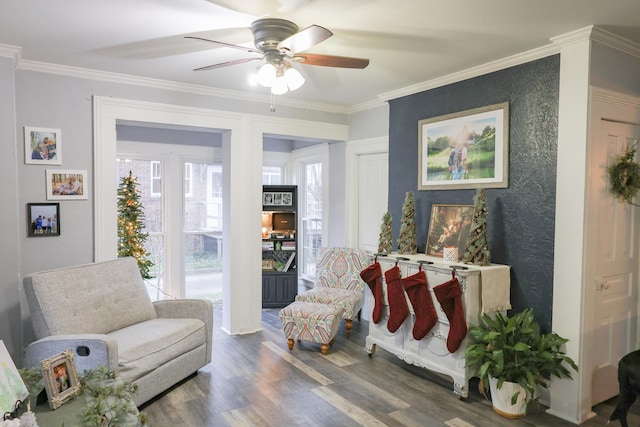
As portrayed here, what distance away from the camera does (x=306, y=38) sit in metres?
2.33

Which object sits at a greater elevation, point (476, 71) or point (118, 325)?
point (476, 71)

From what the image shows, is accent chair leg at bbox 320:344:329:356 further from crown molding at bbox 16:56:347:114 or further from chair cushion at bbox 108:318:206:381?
crown molding at bbox 16:56:347:114

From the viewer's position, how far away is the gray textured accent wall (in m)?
3.14

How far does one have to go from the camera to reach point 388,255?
4043 millimetres

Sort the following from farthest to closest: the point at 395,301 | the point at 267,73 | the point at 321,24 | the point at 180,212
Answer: the point at 180,212
the point at 395,301
the point at 321,24
the point at 267,73

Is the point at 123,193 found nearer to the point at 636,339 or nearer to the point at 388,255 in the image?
the point at 388,255

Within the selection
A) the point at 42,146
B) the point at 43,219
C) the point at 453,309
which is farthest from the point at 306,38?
the point at 43,219

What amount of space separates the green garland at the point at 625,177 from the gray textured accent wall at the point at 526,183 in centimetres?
40

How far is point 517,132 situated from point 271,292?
3665 mm

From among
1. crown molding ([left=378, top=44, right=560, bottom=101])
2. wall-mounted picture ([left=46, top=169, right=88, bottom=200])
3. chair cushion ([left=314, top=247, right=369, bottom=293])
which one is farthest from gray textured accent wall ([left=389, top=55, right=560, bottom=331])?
wall-mounted picture ([left=46, top=169, right=88, bottom=200])

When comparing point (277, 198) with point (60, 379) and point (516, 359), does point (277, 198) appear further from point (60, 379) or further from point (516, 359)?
point (60, 379)

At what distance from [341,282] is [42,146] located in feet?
10.3

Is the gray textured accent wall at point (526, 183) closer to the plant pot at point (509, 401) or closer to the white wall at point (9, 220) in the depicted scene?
the plant pot at point (509, 401)

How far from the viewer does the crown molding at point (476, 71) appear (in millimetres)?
3154
